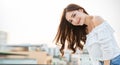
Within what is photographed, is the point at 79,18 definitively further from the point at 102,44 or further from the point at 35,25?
the point at 35,25

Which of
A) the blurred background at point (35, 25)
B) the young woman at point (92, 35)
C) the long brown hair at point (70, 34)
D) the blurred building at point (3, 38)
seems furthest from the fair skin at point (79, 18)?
the blurred building at point (3, 38)

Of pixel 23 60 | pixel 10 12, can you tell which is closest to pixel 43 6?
pixel 10 12

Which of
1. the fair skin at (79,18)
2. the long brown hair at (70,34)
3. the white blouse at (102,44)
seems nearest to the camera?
the white blouse at (102,44)

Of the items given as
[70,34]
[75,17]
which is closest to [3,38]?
[70,34]

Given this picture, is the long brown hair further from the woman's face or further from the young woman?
the woman's face

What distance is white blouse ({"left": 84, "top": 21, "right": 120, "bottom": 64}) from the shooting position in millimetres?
1367

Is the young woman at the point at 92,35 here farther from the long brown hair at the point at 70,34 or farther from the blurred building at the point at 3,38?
the blurred building at the point at 3,38

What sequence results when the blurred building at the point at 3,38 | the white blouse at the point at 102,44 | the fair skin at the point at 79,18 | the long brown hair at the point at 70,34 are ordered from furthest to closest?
the blurred building at the point at 3,38, the long brown hair at the point at 70,34, the fair skin at the point at 79,18, the white blouse at the point at 102,44

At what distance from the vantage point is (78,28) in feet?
5.76

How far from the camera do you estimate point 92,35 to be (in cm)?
146

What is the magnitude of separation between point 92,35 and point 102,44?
11cm

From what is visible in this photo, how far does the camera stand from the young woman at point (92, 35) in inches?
54.2

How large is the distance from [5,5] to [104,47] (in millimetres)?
1095

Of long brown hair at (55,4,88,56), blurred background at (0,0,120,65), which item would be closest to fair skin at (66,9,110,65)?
long brown hair at (55,4,88,56)
